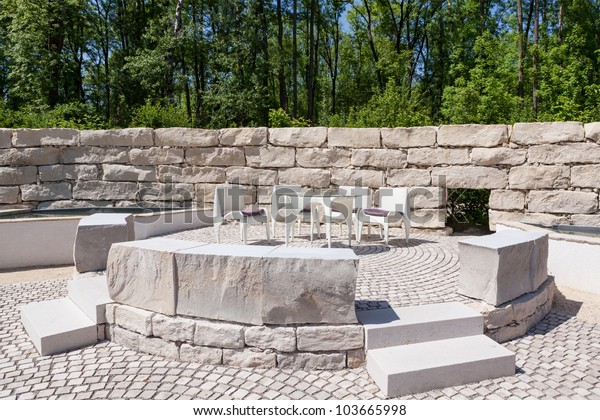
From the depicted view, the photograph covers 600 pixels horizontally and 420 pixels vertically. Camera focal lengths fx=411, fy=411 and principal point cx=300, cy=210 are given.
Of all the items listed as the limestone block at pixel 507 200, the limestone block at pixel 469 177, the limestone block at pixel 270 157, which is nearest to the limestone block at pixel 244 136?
the limestone block at pixel 270 157

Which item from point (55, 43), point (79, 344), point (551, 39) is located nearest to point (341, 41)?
point (551, 39)

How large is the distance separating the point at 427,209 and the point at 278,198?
8.98 ft

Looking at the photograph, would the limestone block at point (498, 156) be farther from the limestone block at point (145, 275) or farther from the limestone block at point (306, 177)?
the limestone block at point (145, 275)

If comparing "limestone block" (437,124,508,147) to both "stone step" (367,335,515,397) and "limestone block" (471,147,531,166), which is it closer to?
"limestone block" (471,147,531,166)

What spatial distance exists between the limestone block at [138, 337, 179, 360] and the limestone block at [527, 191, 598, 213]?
Answer: 6.19 meters

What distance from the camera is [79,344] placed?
11.0 ft

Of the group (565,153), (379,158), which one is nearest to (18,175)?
(379,158)

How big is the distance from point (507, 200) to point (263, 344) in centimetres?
564

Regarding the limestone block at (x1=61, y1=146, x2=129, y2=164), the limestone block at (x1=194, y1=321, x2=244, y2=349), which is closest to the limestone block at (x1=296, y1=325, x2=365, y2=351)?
the limestone block at (x1=194, y1=321, x2=244, y2=349)

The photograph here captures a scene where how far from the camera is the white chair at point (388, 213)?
589 centimetres

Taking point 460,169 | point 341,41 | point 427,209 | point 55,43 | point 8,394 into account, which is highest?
point 341,41

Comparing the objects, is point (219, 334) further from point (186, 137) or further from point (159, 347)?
point (186, 137)

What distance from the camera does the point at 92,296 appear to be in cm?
372
